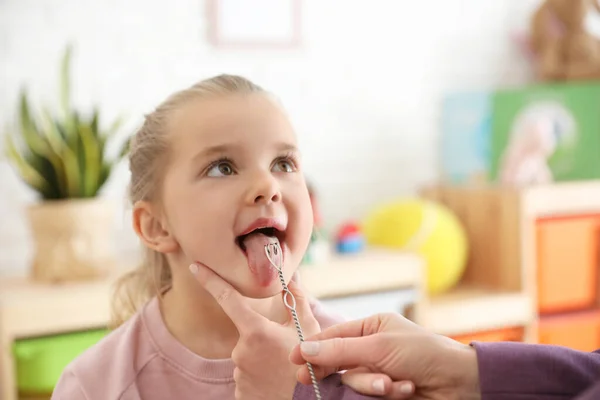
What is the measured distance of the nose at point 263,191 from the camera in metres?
0.72

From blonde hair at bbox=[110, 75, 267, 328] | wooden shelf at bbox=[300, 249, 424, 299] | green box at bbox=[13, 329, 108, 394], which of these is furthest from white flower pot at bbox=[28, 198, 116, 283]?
blonde hair at bbox=[110, 75, 267, 328]

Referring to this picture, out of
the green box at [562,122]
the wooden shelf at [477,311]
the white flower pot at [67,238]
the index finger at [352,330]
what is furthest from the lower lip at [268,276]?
the green box at [562,122]

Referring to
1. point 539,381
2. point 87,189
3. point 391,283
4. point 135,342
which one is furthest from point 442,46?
point 539,381

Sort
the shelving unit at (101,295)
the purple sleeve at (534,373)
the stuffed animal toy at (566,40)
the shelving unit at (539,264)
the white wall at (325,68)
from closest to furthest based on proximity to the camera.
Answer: the purple sleeve at (534,373)
the shelving unit at (101,295)
the white wall at (325,68)
the shelving unit at (539,264)
the stuffed animal toy at (566,40)

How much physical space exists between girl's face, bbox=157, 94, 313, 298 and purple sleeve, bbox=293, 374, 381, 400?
14cm

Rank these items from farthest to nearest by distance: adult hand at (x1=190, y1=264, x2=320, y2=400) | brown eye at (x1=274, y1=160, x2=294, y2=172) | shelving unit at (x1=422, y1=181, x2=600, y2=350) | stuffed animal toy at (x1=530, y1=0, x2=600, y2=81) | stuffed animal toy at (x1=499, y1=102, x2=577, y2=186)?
stuffed animal toy at (x1=530, y1=0, x2=600, y2=81) < stuffed animal toy at (x1=499, y1=102, x2=577, y2=186) < shelving unit at (x1=422, y1=181, x2=600, y2=350) < brown eye at (x1=274, y1=160, x2=294, y2=172) < adult hand at (x1=190, y1=264, x2=320, y2=400)

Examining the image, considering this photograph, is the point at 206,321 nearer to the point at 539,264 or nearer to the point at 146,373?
the point at 146,373

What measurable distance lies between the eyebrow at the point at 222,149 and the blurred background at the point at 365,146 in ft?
2.71

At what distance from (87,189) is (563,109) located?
1441mm

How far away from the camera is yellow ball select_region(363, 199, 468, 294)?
76.9 inches

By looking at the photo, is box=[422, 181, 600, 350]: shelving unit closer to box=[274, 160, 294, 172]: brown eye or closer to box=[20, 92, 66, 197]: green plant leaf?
box=[20, 92, 66, 197]: green plant leaf

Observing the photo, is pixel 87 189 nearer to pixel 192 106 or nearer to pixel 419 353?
pixel 192 106

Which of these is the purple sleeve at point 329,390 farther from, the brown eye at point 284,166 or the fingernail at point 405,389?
the brown eye at point 284,166

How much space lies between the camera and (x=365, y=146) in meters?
2.34
